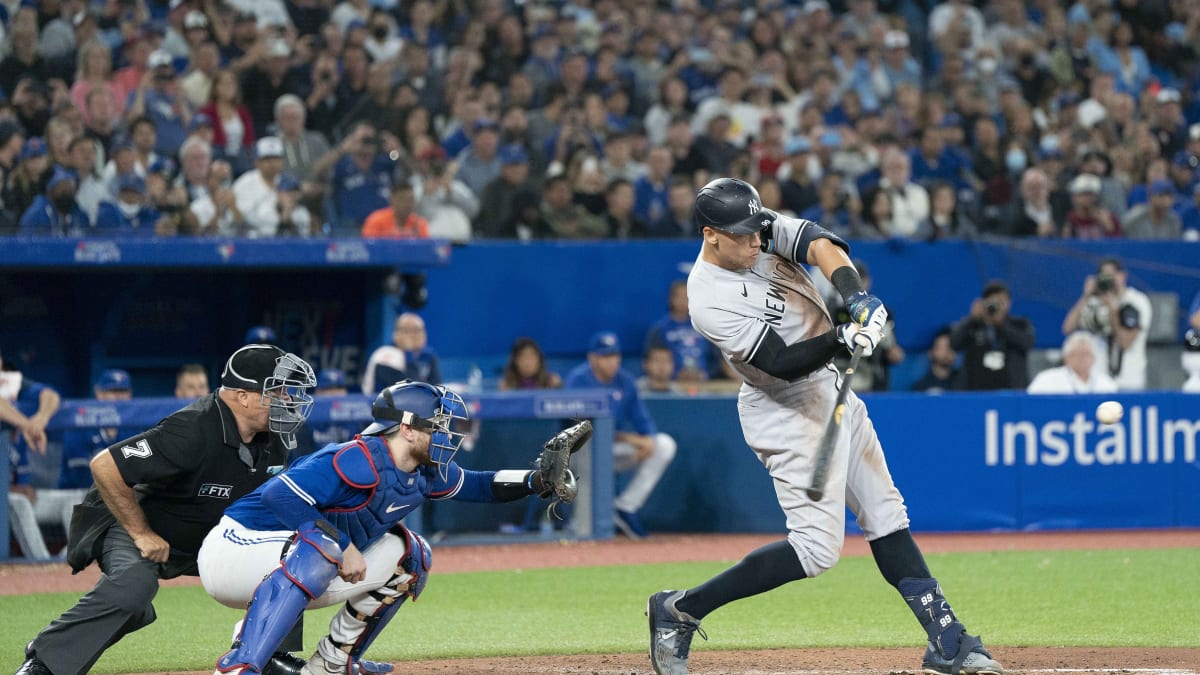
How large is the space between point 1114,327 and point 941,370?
142cm

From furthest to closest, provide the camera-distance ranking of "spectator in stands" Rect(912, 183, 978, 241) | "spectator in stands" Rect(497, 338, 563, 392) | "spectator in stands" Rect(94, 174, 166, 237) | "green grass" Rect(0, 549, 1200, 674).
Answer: "spectator in stands" Rect(912, 183, 978, 241) < "spectator in stands" Rect(497, 338, 563, 392) < "spectator in stands" Rect(94, 174, 166, 237) < "green grass" Rect(0, 549, 1200, 674)

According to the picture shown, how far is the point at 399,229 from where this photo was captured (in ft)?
39.0

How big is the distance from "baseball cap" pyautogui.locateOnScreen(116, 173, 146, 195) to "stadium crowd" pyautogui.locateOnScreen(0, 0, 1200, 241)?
0.04 feet

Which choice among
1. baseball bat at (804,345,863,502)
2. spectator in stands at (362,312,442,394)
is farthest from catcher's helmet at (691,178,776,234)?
spectator in stands at (362,312,442,394)

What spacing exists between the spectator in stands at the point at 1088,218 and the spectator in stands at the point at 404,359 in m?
6.03

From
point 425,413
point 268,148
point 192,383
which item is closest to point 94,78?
point 268,148

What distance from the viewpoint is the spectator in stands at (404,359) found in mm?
10906

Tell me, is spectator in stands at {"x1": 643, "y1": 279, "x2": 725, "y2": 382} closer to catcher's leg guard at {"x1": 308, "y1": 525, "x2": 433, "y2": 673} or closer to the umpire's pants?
catcher's leg guard at {"x1": 308, "y1": 525, "x2": 433, "y2": 673}

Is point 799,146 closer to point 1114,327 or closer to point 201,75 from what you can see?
point 1114,327

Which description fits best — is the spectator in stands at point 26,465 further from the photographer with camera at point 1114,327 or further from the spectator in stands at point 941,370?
the photographer with camera at point 1114,327

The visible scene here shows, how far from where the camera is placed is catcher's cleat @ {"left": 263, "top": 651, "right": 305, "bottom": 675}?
5793 mm

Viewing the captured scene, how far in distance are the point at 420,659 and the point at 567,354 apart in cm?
645

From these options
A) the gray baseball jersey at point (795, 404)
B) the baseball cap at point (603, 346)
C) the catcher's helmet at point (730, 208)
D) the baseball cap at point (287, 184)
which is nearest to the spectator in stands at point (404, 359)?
the baseball cap at point (603, 346)

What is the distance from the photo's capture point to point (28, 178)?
10.7 m
